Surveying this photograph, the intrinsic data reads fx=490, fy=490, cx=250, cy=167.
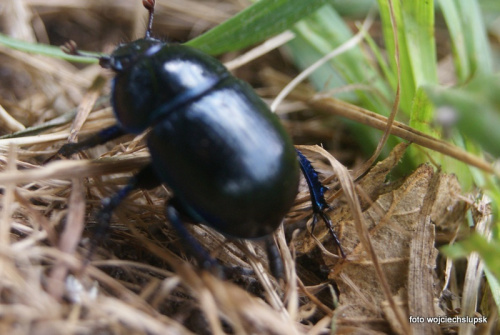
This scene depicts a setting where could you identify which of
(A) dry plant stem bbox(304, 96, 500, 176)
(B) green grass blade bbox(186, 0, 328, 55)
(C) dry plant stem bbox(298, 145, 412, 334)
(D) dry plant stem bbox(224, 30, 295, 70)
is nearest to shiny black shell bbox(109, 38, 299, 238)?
(C) dry plant stem bbox(298, 145, 412, 334)

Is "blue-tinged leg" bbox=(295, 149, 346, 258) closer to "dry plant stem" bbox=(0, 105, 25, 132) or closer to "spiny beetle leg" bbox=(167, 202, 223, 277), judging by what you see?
"spiny beetle leg" bbox=(167, 202, 223, 277)

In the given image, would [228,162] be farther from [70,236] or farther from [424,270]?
[424,270]

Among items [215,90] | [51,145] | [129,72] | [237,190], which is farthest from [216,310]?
[51,145]

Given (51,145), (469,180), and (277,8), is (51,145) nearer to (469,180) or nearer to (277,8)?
(277,8)

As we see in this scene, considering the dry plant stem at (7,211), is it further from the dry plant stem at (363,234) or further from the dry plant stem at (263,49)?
the dry plant stem at (263,49)

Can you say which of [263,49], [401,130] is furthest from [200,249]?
[263,49]

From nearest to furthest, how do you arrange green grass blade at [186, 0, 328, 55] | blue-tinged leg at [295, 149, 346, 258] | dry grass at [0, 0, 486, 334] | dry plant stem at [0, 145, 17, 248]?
1. dry grass at [0, 0, 486, 334]
2. dry plant stem at [0, 145, 17, 248]
3. blue-tinged leg at [295, 149, 346, 258]
4. green grass blade at [186, 0, 328, 55]
